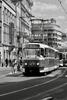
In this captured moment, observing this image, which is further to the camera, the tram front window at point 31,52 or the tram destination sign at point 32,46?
the tram destination sign at point 32,46

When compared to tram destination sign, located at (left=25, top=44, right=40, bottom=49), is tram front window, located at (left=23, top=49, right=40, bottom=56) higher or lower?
lower

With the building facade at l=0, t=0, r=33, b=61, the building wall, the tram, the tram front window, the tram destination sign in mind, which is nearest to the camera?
the tram

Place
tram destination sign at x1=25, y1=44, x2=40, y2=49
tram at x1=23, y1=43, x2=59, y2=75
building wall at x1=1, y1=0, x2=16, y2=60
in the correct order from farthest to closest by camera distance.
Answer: building wall at x1=1, y1=0, x2=16, y2=60 < tram destination sign at x1=25, y1=44, x2=40, y2=49 < tram at x1=23, y1=43, x2=59, y2=75

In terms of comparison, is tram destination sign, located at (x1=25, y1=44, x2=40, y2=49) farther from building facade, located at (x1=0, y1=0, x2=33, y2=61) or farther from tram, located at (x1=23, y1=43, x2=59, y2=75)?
building facade, located at (x1=0, y1=0, x2=33, y2=61)

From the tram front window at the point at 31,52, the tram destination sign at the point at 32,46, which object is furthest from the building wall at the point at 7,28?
the tram front window at the point at 31,52

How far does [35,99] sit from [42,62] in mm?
18787

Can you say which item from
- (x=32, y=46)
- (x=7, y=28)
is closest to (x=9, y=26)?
(x=7, y=28)

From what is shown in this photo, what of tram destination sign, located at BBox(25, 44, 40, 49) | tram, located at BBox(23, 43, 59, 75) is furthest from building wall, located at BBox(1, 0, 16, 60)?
tram, located at BBox(23, 43, 59, 75)

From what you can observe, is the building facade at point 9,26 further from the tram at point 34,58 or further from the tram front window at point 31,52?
the tram front window at point 31,52

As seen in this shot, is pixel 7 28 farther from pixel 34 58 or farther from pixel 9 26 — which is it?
pixel 34 58

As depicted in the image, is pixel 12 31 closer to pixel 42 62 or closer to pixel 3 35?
pixel 3 35

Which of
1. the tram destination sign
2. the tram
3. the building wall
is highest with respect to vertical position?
the building wall

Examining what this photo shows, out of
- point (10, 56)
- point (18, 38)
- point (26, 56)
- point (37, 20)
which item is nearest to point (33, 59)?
point (26, 56)

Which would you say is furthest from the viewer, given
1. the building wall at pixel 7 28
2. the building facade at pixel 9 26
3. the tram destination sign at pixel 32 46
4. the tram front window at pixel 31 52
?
the building wall at pixel 7 28
